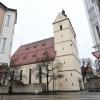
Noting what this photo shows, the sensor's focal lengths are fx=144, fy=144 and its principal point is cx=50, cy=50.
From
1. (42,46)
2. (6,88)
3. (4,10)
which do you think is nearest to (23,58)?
(42,46)

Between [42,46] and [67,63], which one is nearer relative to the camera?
[67,63]

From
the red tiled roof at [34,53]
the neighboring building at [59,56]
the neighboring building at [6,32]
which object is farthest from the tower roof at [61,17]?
the neighboring building at [6,32]

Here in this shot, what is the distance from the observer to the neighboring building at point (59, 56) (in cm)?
3922

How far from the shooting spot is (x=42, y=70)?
4216 centimetres

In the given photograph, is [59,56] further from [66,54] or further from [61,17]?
[61,17]

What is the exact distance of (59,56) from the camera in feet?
138

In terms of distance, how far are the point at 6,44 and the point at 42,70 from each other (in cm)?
2879

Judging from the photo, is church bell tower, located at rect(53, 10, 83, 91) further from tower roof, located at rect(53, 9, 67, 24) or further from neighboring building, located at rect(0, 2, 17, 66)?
neighboring building, located at rect(0, 2, 17, 66)

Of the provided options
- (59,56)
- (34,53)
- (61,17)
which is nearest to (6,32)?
(59,56)

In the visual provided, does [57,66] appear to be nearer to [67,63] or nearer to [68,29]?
[67,63]

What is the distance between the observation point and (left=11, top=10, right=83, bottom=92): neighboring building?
39.2 m

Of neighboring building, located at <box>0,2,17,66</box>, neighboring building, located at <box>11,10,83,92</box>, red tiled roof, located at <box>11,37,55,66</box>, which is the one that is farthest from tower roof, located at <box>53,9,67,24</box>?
neighboring building, located at <box>0,2,17,66</box>

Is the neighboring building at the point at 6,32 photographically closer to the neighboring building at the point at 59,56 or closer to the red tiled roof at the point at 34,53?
the neighboring building at the point at 59,56

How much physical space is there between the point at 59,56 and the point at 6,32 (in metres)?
28.8
